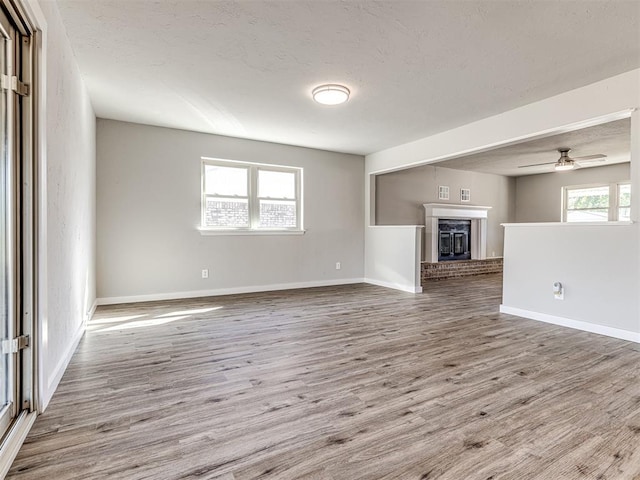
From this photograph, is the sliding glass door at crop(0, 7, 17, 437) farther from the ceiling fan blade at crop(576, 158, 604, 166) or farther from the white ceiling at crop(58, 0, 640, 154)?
the ceiling fan blade at crop(576, 158, 604, 166)

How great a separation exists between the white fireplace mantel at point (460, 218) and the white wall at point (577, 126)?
2.63 metres

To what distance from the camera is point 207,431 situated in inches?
66.3

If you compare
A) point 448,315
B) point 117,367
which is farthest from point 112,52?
point 448,315

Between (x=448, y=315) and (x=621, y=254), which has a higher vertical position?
(x=621, y=254)

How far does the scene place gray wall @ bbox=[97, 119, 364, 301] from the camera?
4504mm

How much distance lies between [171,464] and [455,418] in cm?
140

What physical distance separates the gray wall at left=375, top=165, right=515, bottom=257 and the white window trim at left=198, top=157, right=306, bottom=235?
165 cm

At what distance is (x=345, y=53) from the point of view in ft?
8.99

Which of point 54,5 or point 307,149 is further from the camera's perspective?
point 307,149

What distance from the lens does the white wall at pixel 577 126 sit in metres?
3.06

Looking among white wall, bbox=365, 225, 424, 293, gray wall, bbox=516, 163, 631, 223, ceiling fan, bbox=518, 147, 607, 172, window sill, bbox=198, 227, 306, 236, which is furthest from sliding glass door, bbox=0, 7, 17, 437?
gray wall, bbox=516, 163, 631, 223

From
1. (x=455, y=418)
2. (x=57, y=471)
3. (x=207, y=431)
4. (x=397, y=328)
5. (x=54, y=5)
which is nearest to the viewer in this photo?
(x=57, y=471)

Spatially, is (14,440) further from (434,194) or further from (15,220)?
(434,194)

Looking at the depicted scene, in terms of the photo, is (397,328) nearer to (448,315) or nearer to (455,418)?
(448,315)
